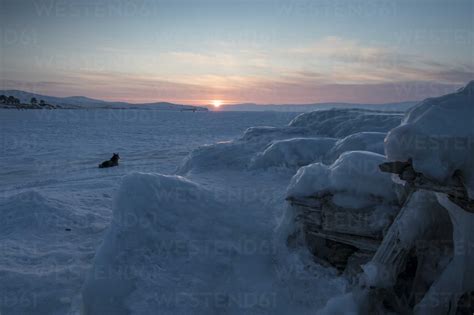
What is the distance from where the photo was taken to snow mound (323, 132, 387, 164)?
29.8 ft

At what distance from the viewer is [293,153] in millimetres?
10781

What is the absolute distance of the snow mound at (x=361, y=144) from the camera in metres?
9.09

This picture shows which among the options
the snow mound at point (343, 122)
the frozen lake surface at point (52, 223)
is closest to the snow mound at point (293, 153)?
the frozen lake surface at point (52, 223)

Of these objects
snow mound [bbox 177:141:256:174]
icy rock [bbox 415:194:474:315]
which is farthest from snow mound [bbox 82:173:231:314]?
snow mound [bbox 177:141:256:174]

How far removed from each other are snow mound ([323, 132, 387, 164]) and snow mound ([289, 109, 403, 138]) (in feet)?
12.4

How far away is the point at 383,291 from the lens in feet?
14.2

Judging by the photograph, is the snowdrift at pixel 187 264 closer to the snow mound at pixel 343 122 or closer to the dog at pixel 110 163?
the snow mound at pixel 343 122

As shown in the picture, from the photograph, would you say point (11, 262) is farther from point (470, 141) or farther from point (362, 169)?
point (470, 141)

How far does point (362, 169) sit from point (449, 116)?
188cm

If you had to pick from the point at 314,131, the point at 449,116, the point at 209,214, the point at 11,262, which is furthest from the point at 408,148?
the point at 314,131

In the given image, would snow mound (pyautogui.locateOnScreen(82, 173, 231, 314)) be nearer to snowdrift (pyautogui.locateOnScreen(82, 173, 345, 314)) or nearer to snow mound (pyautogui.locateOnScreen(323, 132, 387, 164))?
snowdrift (pyautogui.locateOnScreen(82, 173, 345, 314))

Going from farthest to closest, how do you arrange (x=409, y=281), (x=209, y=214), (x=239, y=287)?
(x=209, y=214)
(x=239, y=287)
(x=409, y=281)

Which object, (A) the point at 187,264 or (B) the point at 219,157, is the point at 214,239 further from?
(B) the point at 219,157

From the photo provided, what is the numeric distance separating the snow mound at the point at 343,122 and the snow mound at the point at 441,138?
9.39 metres
